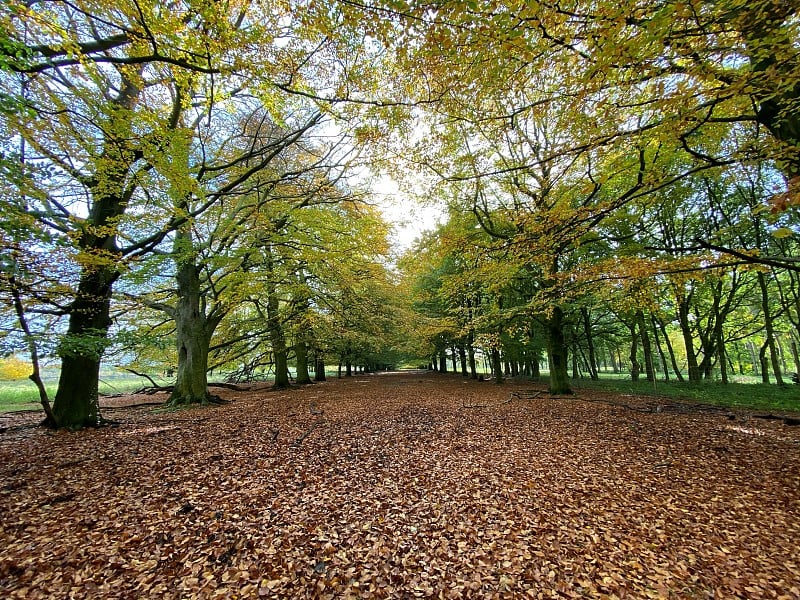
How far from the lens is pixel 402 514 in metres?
3.80

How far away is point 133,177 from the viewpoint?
6.92 meters

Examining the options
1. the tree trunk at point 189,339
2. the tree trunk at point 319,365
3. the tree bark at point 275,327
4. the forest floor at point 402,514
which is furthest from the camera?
the tree trunk at point 319,365

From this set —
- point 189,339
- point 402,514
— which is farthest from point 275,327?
point 402,514

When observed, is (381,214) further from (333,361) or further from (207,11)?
(333,361)

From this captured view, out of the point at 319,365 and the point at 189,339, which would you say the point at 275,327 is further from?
the point at 319,365

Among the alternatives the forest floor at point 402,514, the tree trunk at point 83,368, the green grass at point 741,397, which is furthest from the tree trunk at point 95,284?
the green grass at point 741,397

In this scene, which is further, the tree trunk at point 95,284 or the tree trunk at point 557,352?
the tree trunk at point 557,352

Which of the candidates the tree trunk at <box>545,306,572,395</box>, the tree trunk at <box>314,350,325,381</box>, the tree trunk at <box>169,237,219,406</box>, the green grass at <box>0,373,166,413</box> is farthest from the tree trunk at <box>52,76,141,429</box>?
the tree trunk at <box>314,350,325,381</box>

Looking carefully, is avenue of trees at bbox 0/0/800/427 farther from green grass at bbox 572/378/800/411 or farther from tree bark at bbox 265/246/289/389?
green grass at bbox 572/378/800/411

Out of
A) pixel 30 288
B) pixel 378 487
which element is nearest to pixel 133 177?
pixel 30 288

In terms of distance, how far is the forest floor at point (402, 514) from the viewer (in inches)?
107

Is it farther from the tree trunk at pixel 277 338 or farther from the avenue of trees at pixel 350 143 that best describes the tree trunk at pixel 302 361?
the avenue of trees at pixel 350 143

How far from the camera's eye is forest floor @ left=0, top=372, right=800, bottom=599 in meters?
2.73

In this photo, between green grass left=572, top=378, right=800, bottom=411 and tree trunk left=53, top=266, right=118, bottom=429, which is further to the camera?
green grass left=572, top=378, right=800, bottom=411
